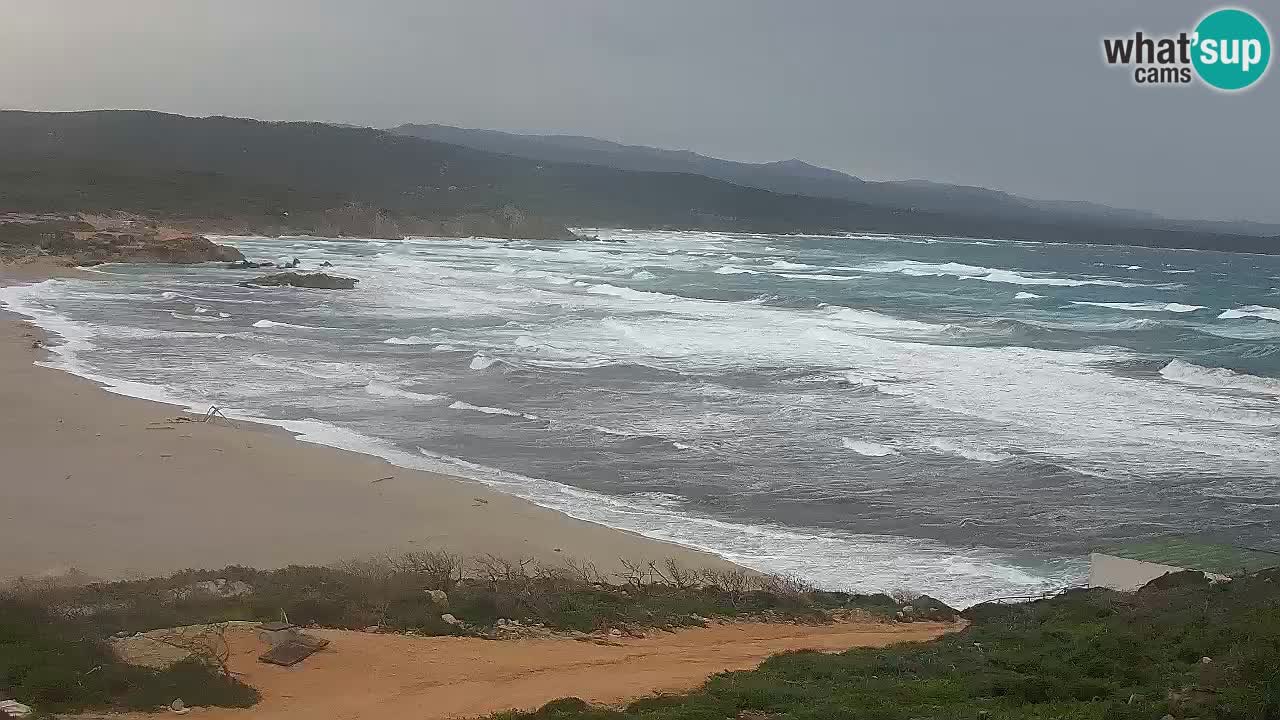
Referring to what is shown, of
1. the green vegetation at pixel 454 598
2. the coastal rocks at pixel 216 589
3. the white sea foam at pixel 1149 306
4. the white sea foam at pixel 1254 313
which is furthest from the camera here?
the white sea foam at pixel 1149 306

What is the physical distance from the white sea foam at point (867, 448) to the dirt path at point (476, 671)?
8582 millimetres

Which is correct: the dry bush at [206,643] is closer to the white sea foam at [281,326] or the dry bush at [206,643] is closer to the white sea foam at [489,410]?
the white sea foam at [489,410]

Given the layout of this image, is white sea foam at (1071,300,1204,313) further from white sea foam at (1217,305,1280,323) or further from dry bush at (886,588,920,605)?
dry bush at (886,588,920,605)

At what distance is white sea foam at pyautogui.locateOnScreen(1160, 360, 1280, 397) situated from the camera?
2828 cm

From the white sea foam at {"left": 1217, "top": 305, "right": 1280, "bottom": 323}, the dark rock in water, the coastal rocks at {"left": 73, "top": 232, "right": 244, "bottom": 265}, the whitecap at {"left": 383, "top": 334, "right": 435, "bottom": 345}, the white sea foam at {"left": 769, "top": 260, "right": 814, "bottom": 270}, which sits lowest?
the white sea foam at {"left": 1217, "top": 305, "right": 1280, "bottom": 323}

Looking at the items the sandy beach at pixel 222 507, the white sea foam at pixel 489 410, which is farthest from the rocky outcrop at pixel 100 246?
the sandy beach at pixel 222 507

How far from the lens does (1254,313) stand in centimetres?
5000

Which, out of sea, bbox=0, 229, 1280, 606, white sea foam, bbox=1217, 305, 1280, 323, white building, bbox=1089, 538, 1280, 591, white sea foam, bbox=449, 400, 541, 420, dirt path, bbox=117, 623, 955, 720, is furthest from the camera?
white sea foam, bbox=1217, 305, 1280, 323

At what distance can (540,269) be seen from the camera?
64.4 m

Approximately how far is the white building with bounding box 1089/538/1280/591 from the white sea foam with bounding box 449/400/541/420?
11.4 meters

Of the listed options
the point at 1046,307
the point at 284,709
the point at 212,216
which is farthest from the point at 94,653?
the point at 212,216

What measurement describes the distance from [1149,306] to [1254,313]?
440cm

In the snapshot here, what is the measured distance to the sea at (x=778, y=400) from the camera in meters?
15.7

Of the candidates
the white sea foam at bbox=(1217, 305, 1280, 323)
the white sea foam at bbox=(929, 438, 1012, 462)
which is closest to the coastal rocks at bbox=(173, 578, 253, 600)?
the white sea foam at bbox=(929, 438, 1012, 462)
